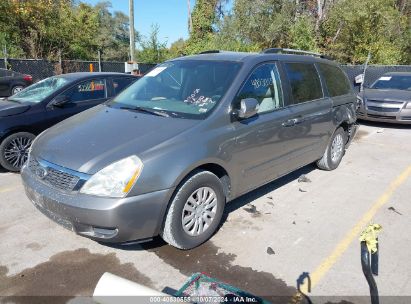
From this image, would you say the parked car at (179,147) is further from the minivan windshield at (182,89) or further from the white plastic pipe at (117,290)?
the white plastic pipe at (117,290)

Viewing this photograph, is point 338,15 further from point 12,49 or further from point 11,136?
point 11,136

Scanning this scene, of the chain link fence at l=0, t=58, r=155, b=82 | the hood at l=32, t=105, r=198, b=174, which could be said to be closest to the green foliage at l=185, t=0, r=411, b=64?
the chain link fence at l=0, t=58, r=155, b=82

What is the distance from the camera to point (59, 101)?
5.88 meters

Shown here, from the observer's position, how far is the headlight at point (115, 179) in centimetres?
292

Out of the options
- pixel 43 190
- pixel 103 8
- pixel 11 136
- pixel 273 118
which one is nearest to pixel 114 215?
pixel 43 190

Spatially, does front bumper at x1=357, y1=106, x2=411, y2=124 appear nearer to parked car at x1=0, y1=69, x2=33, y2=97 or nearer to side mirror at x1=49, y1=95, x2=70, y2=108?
side mirror at x1=49, y1=95, x2=70, y2=108

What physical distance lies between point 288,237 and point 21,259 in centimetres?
251

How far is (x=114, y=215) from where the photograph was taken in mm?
2898

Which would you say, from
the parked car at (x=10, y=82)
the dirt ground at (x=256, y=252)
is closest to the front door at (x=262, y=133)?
the dirt ground at (x=256, y=252)

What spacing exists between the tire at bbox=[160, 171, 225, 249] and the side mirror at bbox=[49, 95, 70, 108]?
3429 mm

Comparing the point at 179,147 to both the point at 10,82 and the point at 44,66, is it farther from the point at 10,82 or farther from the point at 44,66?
the point at 44,66

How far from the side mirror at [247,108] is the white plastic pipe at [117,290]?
2016 mm

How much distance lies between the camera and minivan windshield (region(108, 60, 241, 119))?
3.77 meters

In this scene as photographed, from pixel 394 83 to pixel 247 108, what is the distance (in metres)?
8.65
